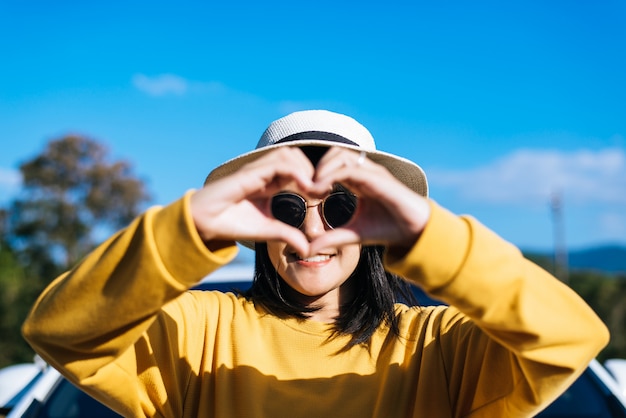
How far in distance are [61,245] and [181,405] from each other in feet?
69.5

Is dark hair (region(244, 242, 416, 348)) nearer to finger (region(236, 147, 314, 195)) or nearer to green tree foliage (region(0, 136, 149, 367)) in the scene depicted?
finger (region(236, 147, 314, 195))

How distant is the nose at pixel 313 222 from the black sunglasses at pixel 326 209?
0.01m

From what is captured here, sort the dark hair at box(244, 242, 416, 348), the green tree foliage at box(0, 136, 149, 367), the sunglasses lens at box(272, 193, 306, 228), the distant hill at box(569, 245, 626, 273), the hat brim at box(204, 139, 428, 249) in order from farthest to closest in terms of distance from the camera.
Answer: the distant hill at box(569, 245, 626, 273), the green tree foliage at box(0, 136, 149, 367), the dark hair at box(244, 242, 416, 348), the hat brim at box(204, 139, 428, 249), the sunglasses lens at box(272, 193, 306, 228)

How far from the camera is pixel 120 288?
1.36 meters

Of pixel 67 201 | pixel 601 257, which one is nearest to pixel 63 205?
pixel 67 201

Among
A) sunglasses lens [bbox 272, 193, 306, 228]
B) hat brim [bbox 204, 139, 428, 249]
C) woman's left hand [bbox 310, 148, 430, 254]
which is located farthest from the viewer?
hat brim [bbox 204, 139, 428, 249]

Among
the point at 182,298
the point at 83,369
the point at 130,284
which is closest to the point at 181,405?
the point at 182,298

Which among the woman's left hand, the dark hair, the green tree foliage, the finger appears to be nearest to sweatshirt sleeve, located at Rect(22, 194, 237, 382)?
the finger

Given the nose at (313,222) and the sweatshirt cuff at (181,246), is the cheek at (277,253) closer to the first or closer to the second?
the nose at (313,222)

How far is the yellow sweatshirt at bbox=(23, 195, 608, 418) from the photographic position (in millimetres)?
1349

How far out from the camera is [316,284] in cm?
184

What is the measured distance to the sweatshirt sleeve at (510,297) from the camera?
1342 millimetres

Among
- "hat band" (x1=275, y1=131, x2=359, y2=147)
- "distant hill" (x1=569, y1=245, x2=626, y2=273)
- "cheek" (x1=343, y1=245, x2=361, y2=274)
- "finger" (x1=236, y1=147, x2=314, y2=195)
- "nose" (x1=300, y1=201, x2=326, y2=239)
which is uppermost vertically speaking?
"hat band" (x1=275, y1=131, x2=359, y2=147)

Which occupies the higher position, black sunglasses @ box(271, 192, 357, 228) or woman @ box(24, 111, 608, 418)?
black sunglasses @ box(271, 192, 357, 228)
